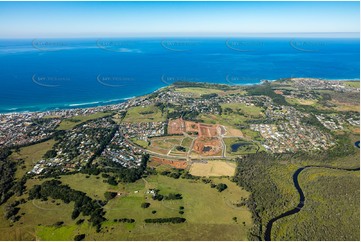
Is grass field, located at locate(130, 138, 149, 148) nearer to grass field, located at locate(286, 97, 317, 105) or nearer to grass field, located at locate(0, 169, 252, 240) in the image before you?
grass field, located at locate(0, 169, 252, 240)

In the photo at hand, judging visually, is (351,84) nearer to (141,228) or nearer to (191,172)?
(191,172)

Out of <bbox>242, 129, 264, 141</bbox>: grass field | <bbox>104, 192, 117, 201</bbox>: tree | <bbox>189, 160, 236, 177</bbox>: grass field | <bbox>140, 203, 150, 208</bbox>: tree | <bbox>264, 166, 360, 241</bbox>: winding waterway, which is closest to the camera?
<bbox>264, 166, 360, 241</bbox>: winding waterway

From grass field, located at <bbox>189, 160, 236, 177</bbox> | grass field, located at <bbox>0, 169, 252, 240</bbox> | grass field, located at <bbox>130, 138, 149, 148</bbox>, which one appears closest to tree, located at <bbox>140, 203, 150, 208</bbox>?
grass field, located at <bbox>0, 169, 252, 240</bbox>

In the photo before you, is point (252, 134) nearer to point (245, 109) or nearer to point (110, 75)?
point (245, 109)

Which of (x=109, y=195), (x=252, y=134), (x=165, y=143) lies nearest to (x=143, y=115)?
(x=165, y=143)

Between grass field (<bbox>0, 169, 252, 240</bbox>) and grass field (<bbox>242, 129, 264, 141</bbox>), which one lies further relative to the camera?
grass field (<bbox>242, 129, 264, 141</bbox>)

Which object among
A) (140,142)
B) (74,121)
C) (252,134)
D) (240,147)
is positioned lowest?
(240,147)
